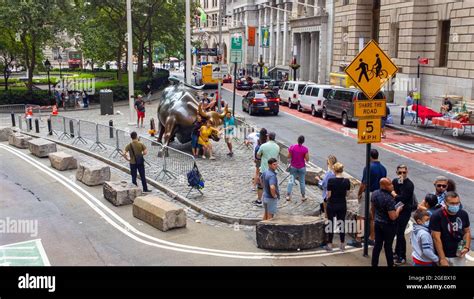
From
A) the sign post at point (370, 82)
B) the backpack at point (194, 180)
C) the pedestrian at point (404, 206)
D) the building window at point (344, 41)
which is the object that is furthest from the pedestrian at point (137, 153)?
the building window at point (344, 41)

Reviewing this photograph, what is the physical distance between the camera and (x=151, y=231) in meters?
11.2

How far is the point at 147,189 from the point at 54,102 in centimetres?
2781

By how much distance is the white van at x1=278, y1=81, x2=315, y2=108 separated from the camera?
37.4 metres

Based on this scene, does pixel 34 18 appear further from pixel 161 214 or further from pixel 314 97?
pixel 161 214

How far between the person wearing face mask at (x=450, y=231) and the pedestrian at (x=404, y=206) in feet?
5.22

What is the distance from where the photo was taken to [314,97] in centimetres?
3331

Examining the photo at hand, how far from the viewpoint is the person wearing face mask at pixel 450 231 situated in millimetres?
7426

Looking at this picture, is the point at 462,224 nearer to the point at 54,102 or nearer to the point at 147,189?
the point at 147,189

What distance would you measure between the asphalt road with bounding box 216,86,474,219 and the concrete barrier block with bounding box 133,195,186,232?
6.96m

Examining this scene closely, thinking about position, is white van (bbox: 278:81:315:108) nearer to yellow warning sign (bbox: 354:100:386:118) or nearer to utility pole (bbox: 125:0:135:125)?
utility pole (bbox: 125:0:135:125)

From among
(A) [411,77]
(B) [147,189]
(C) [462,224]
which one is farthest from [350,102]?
(C) [462,224]

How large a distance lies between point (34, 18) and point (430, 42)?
1108 inches

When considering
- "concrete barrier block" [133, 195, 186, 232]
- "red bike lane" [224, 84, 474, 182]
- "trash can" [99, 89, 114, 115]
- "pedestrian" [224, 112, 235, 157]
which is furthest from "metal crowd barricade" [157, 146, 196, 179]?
"trash can" [99, 89, 114, 115]

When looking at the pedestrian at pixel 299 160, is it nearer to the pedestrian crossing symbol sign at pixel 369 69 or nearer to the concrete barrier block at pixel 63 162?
the pedestrian crossing symbol sign at pixel 369 69
